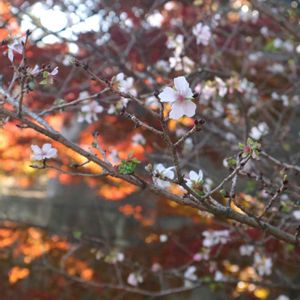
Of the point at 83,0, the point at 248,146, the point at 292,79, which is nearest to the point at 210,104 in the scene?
the point at 292,79

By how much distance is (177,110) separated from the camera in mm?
1223

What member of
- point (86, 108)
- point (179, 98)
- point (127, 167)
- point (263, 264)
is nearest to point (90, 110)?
point (86, 108)

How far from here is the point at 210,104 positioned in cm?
384

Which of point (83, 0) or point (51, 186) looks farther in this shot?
point (51, 186)

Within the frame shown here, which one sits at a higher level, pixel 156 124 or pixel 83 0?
pixel 83 0

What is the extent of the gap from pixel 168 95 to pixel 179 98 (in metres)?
0.04

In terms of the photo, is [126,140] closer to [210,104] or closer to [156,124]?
[156,124]

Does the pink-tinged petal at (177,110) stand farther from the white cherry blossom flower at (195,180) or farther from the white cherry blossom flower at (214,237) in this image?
the white cherry blossom flower at (214,237)

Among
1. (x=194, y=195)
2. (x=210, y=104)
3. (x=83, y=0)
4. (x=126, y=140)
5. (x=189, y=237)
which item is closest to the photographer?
(x=194, y=195)

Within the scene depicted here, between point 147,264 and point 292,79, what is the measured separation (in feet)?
8.74

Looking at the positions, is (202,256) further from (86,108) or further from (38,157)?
(38,157)

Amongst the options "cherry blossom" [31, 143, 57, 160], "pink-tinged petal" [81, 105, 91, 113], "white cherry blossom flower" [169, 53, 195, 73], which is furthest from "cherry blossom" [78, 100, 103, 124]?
"cherry blossom" [31, 143, 57, 160]

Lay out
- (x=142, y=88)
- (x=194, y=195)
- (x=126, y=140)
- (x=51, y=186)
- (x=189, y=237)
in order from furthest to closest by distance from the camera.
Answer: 1. (x=51, y=186)
2. (x=126, y=140)
3. (x=189, y=237)
4. (x=142, y=88)
5. (x=194, y=195)

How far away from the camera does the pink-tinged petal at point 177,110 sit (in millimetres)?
1220
